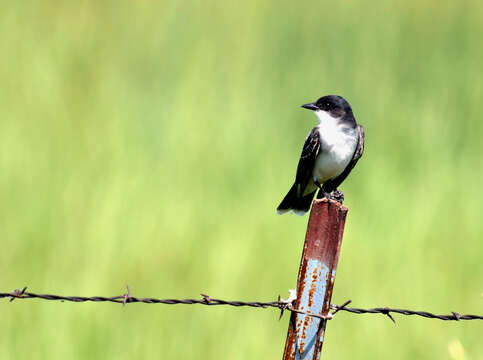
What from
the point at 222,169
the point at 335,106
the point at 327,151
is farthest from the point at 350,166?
the point at 222,169

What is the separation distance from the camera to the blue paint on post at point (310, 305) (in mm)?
3354

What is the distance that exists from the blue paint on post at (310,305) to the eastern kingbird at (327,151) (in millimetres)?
2227

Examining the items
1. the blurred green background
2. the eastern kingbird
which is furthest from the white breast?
the blurred green background

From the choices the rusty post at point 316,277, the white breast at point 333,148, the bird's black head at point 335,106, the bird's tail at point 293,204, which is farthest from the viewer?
the bird's tail at point 293,204

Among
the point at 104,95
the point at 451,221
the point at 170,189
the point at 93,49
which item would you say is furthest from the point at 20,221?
the point at 451,221

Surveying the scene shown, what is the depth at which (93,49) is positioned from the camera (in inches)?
323

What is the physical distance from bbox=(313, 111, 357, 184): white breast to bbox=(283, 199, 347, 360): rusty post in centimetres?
227

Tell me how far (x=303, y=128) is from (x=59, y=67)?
2627 mm

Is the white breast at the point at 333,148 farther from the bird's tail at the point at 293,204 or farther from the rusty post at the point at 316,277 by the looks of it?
the rusty post at the point at 316,277

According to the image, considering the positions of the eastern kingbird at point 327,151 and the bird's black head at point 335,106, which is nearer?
the eastern kingbird at point 327,151

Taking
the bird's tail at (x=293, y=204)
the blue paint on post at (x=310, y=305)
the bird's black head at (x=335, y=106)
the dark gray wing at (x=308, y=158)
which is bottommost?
the blue paint on post at (x=310, y=305)

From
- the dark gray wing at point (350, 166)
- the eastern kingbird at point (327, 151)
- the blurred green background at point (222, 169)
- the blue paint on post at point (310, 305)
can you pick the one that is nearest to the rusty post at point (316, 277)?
the blue paint on post at point (310, 305)

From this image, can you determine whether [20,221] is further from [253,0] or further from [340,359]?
[253,0]

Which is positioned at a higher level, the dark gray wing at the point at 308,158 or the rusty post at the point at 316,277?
the dark gray wing at the point at 308,158
